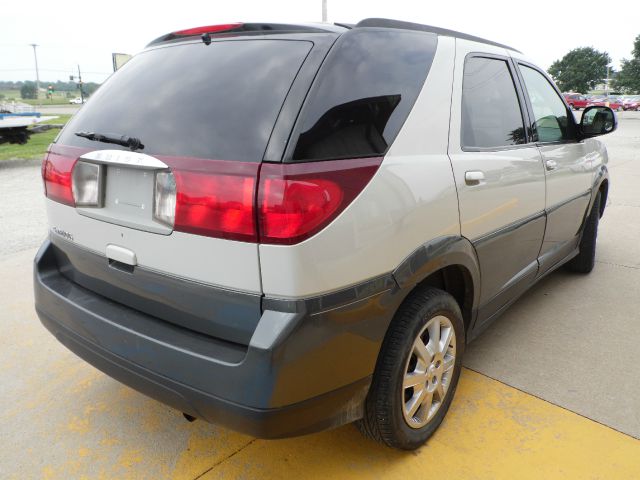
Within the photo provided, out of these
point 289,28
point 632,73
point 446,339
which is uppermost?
point 632,73

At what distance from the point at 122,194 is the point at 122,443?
3.90ft

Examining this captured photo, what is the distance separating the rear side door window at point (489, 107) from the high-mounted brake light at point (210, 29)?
1.09 m

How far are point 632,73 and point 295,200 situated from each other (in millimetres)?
83742

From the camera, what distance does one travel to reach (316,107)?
5.45ft

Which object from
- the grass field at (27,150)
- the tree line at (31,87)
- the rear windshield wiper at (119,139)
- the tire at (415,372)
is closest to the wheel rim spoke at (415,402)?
the tire at (415,372)

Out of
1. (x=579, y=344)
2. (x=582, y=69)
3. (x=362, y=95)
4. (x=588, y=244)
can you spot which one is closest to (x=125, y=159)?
(x=362, y=95)

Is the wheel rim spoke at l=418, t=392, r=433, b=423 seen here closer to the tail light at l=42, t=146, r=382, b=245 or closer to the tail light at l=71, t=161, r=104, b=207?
the tail light at l=42, t=146, r=382, b=245

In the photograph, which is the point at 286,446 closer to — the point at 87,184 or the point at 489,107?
the point at 87,184

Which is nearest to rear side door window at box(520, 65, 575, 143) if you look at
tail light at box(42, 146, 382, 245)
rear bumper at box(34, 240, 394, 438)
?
tail light at box(42, 146, 382, 245)

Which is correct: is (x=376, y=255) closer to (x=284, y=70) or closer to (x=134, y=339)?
(x=284, y=70)

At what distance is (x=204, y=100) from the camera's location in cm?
185

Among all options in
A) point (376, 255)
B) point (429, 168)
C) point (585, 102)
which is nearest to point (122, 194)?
point (376, 255)

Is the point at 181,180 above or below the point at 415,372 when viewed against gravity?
above

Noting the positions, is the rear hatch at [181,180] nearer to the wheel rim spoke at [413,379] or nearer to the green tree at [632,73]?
the wheel rim spoke at [413,379]
